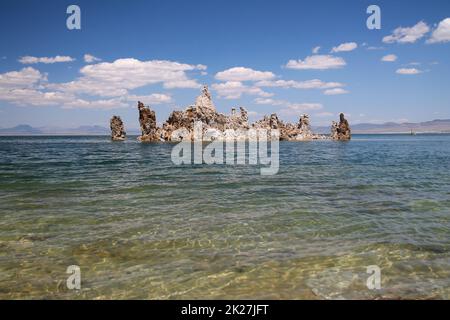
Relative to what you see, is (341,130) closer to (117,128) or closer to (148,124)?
(148,124)

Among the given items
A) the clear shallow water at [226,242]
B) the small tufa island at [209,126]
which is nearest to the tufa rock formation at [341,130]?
the small tufa island at [209,126]

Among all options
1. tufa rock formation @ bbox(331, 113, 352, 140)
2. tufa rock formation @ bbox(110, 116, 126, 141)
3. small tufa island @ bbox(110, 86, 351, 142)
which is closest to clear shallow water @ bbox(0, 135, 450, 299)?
small tufa island @ bbox(110, 86, 351, 142)

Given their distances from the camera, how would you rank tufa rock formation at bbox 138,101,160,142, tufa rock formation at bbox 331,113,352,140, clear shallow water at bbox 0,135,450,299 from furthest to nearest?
tufa rock formation at bbox 331,113,352,140 → tufa rock formation at bbox 138,101,160,142 → clear shallow water at bbox 0,135,450,299

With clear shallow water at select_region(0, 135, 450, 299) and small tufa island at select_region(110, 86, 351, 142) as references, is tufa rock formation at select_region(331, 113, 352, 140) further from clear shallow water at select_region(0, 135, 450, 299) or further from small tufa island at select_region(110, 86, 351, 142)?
clear shallow water at select_region(0, 135, 450, 299)

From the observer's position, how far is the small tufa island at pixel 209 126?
128m

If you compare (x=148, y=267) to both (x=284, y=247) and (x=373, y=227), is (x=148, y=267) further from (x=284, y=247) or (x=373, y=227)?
(x=373, y=227)

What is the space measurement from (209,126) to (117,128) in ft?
133

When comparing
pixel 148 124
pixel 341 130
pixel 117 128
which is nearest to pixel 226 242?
pixel 148 124

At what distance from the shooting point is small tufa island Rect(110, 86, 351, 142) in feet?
419

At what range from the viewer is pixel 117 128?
144250 millimetres

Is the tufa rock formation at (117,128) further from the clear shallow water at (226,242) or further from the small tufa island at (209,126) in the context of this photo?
the clear shallow water at (226,242)

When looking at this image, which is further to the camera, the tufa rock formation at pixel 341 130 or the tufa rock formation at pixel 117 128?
the tufa rock formation at pixel 341 130
